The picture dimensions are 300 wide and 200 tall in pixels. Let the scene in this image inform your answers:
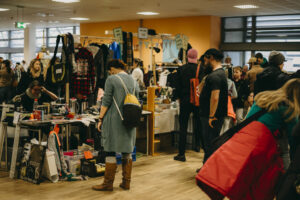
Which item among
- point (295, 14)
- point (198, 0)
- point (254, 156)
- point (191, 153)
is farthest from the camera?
point (295, 14)

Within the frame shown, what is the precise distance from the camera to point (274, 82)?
464cm

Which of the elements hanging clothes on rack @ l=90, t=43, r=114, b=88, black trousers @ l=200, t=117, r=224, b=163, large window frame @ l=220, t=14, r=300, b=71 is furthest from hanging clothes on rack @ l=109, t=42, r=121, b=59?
large window frame @ l=220, t=14, r=300, b=71

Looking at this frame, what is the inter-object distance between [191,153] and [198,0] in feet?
15.9

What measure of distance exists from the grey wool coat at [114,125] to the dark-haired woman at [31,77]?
1983 millimetres

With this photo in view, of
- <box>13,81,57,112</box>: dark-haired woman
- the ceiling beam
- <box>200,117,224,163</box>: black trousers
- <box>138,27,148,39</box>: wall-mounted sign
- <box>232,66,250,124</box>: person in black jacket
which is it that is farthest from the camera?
the ceiling beam

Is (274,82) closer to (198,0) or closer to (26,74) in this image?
(26,74)

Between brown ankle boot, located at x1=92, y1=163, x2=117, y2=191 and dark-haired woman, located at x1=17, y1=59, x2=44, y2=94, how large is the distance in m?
2.17

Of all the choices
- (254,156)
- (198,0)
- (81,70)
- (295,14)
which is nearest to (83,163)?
(81,70)

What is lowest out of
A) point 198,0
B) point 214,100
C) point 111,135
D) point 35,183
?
point 35,183

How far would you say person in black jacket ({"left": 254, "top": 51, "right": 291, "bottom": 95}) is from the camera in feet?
15.1

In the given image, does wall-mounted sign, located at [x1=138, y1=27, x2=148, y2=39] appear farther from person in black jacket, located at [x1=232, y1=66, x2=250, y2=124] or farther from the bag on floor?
the bag on floor

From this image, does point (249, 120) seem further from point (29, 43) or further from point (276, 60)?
point (29, 43)

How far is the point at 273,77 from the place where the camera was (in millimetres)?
4637

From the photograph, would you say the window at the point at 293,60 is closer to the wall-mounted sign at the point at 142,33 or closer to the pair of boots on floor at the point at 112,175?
the wall-mounted sign at the point at 142,33
